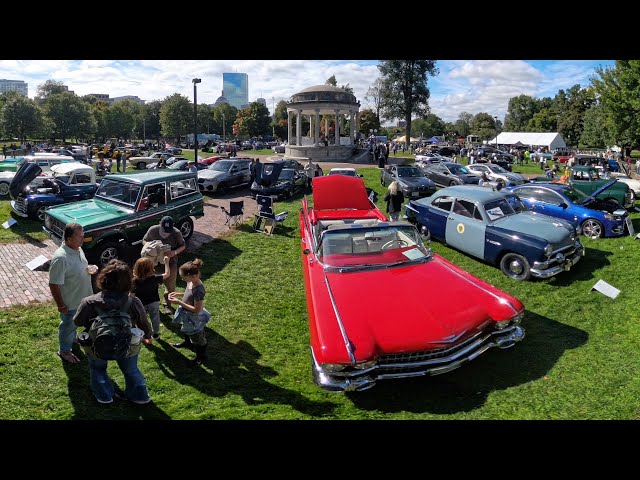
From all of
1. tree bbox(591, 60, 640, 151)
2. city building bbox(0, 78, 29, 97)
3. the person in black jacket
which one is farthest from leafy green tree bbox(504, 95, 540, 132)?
the person in black jacket

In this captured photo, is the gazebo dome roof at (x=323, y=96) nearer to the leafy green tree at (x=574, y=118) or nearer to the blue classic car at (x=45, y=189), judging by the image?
the blue classic car at (x=45, y=189)

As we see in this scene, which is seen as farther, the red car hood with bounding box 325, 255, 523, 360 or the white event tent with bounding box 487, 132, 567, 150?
the white event tent with bounding box 487, 132, 567, 150

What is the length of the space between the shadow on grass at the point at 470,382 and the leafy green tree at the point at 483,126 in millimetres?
104096

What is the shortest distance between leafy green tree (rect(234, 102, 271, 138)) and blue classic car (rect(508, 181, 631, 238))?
217 ft

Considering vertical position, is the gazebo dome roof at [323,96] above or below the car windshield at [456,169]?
above

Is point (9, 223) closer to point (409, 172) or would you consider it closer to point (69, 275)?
point (69, 275)

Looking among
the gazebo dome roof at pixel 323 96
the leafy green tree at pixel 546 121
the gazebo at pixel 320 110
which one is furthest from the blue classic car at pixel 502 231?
the leafy green tree at pixel 546 121

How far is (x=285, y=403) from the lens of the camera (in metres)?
4.83

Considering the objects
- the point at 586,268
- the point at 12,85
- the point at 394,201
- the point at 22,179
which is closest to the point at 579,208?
the point at 586,268

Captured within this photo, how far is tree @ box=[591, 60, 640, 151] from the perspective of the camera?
23406mm

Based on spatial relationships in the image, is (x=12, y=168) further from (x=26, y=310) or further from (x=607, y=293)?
(x=607, y=293)

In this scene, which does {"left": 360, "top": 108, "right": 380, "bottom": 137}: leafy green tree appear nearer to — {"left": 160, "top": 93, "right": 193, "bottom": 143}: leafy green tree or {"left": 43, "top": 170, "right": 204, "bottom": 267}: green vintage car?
{"left": 160, "top": 93, "right": 193, "bottom": 143}: leafy green tree

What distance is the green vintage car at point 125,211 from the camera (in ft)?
30.4
